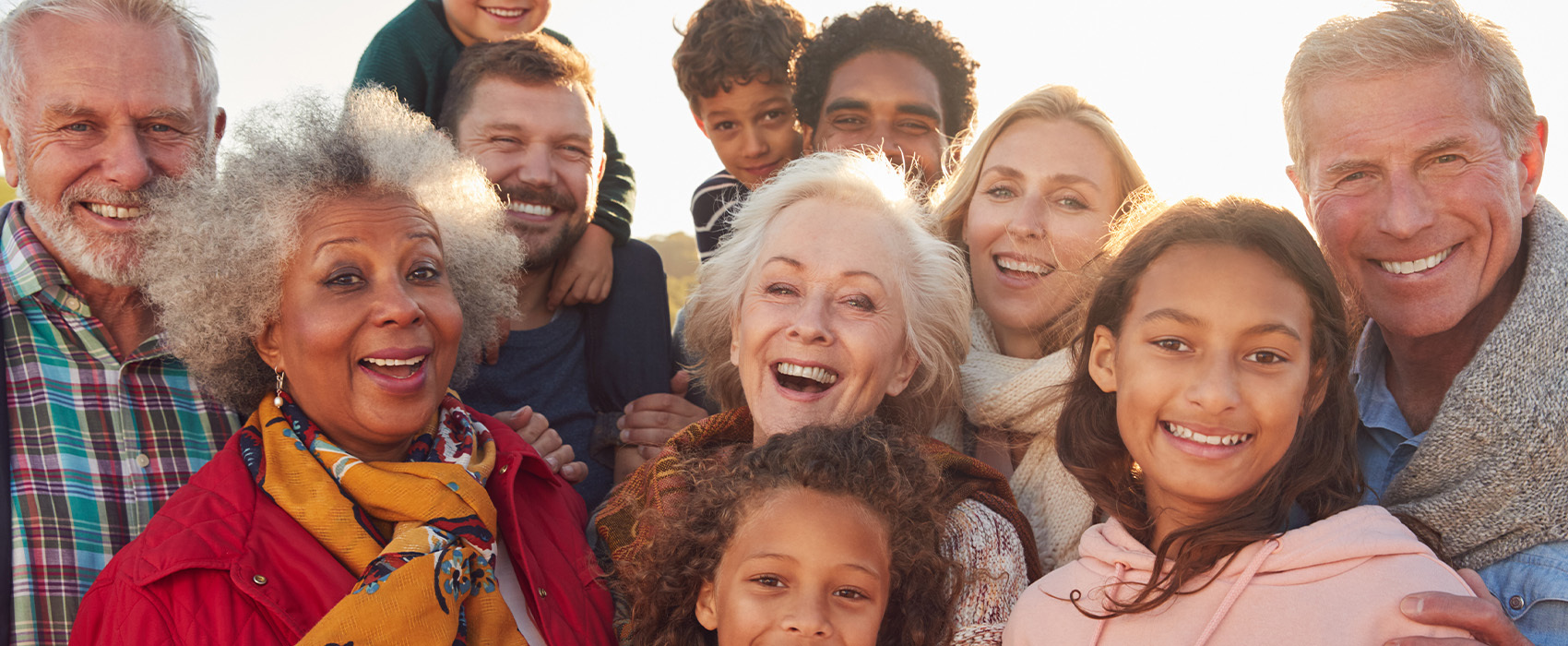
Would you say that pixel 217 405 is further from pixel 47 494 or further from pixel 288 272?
pixel 288 272

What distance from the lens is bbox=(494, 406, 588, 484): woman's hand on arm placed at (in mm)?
3871

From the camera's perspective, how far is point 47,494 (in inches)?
125

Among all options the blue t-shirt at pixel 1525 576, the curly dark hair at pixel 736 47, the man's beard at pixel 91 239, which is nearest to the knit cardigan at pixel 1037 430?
the blue t-shirt at pixel 1525 576

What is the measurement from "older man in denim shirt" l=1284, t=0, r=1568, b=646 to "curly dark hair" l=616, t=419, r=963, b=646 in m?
1.35

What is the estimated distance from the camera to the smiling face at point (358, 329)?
302 cm

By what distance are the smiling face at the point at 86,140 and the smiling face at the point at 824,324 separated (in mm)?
1933

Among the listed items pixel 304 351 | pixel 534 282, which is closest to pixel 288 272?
pixel 304 351

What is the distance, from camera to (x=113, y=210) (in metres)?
3.53

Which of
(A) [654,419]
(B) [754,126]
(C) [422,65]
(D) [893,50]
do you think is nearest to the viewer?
(A) [654,419]

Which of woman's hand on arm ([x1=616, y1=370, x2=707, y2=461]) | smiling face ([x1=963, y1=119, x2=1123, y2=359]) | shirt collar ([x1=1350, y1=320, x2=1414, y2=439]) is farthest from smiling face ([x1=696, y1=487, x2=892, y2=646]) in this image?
shirt collar ([x1=1350, y1=320, x2=1414, y2=439])

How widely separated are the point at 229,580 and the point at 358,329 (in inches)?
29.1

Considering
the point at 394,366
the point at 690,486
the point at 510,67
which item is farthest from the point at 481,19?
the point at 690,486

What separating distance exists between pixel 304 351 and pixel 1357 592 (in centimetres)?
273

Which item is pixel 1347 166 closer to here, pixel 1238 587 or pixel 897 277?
pixel 897 277
